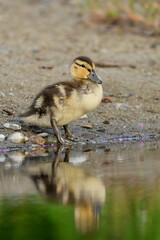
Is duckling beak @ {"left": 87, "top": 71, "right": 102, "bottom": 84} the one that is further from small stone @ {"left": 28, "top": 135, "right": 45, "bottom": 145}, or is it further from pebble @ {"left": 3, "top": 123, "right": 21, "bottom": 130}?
pebble @ {"left": 3, "top": 123, "right": 21, "bottom": 130}

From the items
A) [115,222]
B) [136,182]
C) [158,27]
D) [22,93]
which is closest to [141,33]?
[158,27]

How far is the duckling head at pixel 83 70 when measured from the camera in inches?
266

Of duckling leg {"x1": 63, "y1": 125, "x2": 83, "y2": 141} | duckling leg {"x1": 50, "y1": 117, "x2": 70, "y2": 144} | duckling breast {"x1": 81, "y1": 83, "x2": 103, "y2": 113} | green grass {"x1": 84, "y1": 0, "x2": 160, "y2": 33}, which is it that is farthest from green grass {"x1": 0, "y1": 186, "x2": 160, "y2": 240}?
green grass {"x1": 84, "y1": 0, "x2": 160, "y2": 33}

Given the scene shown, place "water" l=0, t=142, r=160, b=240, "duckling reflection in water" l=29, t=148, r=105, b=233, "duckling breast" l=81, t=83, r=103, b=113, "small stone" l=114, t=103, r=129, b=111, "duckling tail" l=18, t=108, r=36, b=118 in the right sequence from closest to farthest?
"water" l=0, t=142, r=160, b=240 → "duckling reflection in water" l=29, t=148, r=105, b=233 → "duckling breast" l=81, t=83, r=103, b=113 → "duckling tail" l=18, t=108, r=36, b=118 → "small stone" l=114, t=103, r=129, b=111

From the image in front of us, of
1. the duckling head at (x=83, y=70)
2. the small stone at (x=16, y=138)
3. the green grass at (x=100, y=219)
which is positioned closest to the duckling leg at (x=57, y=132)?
the small stone at (x=16, y=138)

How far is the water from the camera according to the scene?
374 centimetres

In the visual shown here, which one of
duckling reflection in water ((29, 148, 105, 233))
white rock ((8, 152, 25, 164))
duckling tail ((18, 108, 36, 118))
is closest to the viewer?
duckling reflection in water ((29, 148, 105, 233))

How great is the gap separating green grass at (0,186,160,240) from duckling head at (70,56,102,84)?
237 cm

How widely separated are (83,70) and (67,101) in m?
0.48

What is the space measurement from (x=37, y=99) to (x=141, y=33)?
16.4ft

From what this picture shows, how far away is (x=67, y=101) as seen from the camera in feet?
21.2

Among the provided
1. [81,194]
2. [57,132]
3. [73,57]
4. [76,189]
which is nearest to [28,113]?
[57,132]

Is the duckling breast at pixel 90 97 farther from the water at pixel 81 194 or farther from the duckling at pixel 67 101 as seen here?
the water at pixel 81 194

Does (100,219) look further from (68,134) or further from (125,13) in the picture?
(125,13)
